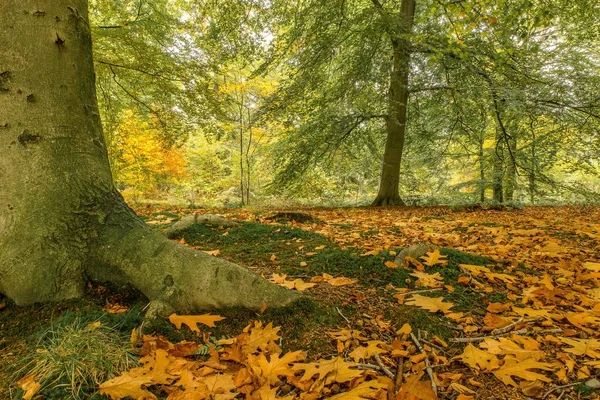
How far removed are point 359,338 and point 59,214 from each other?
6.50 feet

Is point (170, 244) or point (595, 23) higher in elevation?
point (595, 23)

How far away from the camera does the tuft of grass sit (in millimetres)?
1249

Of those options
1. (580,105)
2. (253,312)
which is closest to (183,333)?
(253,312)

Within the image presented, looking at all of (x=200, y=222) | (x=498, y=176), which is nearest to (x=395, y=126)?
(x=498, y=176)

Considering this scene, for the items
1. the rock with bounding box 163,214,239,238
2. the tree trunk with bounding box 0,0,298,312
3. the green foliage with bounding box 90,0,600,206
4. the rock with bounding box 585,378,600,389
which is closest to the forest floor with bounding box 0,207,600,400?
the rock with bounding box 585,378,600,389

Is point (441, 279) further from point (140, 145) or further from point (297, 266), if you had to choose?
point (140, 145)

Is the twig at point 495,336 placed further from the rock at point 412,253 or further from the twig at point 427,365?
the rock at point 412,253

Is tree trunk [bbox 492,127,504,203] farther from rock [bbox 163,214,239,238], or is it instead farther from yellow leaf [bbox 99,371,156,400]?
yellow leaf [bbox 99,371,156,400]

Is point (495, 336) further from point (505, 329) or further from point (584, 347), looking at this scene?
point (584, 347)

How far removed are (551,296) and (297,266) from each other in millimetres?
1807

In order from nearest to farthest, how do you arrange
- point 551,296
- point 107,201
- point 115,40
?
1. point 551,296
2. point 107,201
3. point 115,40

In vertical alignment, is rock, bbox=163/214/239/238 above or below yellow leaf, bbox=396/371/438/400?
above

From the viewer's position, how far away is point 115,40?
5.71m

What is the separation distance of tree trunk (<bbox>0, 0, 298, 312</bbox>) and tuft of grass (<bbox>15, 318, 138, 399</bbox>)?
37cm
